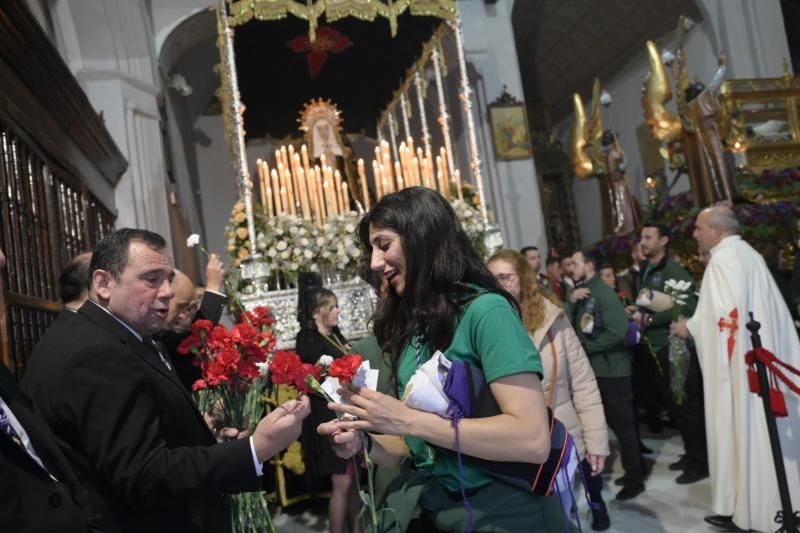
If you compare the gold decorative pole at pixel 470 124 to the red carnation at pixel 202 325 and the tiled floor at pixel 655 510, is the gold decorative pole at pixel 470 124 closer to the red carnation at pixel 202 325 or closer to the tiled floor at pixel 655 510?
the tiled floor at pixel 655 510

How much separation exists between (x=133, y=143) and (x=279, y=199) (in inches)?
70.5

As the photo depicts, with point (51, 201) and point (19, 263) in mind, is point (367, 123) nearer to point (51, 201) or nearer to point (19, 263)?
point (51, 201)

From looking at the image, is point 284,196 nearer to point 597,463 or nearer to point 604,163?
point 597,463

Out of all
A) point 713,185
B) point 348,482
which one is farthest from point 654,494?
point 713,185

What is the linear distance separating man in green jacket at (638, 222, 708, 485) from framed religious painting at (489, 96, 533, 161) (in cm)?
436

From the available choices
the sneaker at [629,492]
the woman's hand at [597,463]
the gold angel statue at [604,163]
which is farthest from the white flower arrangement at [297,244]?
the gold angel statue at [604,163]

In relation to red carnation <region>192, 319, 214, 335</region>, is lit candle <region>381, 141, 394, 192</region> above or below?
above

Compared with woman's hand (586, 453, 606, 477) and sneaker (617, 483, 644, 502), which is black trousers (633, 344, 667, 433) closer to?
sneaker (617, 483, 644, 502)

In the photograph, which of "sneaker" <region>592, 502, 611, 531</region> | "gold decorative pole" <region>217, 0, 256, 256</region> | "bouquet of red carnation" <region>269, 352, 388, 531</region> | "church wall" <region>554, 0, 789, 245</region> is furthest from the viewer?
"church wall" <region>554, 0, 789, 245</region>

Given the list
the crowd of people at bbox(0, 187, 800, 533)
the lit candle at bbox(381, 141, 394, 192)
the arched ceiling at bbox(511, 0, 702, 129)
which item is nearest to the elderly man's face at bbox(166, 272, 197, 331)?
the crowd of people at bbox(0, 187, 800, 533)

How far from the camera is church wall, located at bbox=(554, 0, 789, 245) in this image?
11.4 m

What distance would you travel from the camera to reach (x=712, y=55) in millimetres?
12273

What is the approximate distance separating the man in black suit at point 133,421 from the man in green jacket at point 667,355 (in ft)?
13.2

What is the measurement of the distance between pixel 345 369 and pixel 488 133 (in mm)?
8808
